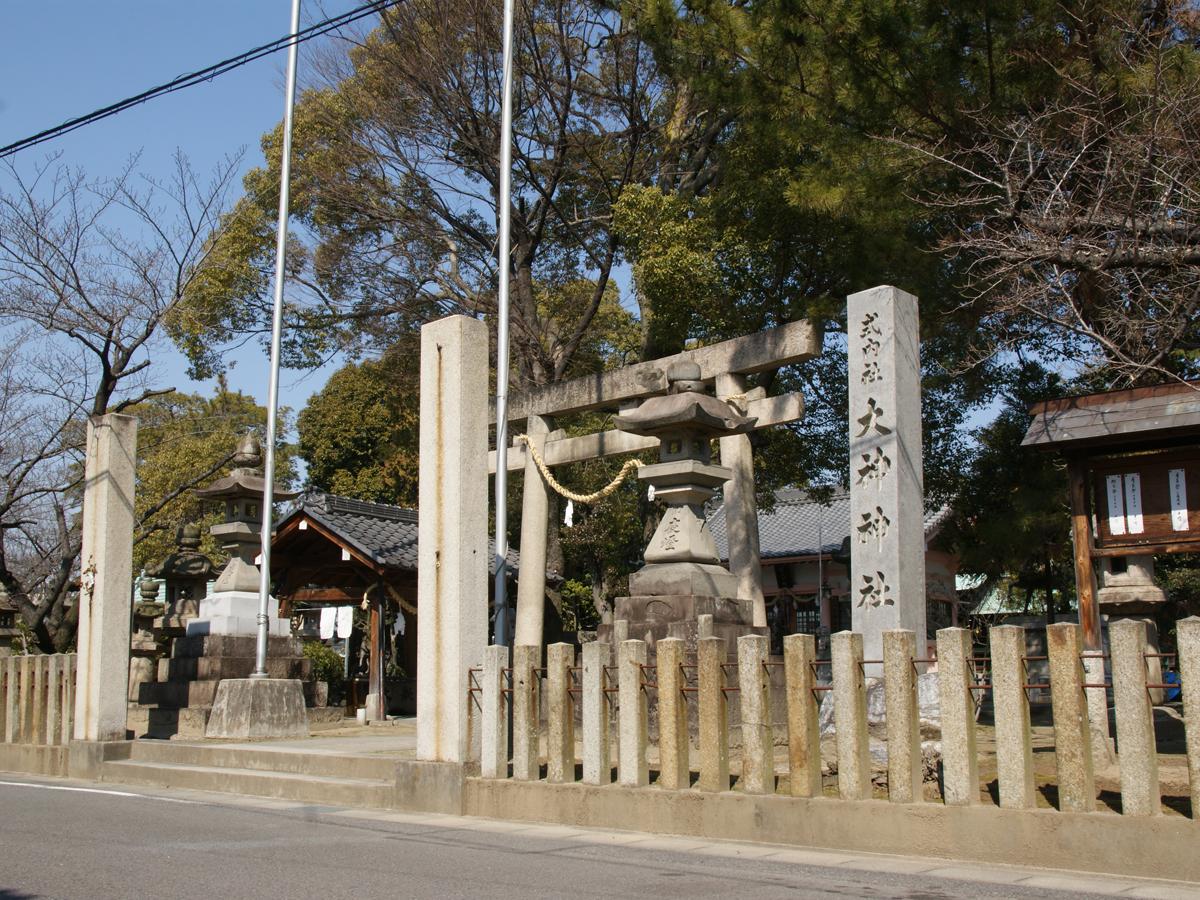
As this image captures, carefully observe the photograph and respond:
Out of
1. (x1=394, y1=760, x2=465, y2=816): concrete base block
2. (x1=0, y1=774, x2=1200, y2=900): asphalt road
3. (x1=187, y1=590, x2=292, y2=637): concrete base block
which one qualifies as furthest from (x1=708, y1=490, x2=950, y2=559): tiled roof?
(x1=0, y1=774, x2=1200, y2=900): asphalt road

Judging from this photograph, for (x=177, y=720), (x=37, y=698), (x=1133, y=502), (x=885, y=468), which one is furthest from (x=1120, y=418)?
(x=177, y=720)

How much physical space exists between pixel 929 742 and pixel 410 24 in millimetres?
16617

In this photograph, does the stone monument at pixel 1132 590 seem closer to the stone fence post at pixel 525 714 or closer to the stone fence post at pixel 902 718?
the stone fence post at pixel 902 718

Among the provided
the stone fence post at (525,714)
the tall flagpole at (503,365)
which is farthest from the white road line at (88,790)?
the tall flagpole at (503,365)

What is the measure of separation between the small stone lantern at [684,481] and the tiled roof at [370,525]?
24.6 ft

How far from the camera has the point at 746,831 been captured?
7.29 m

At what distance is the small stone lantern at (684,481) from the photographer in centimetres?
1177

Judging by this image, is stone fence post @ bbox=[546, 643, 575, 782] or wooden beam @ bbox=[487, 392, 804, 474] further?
wooden beam @ bbox=[487, 392, 804, 474]

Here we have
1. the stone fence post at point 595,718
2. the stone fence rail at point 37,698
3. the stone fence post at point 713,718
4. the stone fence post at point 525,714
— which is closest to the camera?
the stone fence post at point 713,718

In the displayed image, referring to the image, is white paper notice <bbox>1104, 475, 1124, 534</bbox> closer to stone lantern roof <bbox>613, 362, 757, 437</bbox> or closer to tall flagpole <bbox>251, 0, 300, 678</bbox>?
stone lantern roof <bbox>613, 362, 757, 437</bbox>

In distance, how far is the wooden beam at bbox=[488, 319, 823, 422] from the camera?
1289cm

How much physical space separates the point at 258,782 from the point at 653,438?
21.6 ft

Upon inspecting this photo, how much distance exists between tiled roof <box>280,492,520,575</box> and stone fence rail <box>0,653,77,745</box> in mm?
6909

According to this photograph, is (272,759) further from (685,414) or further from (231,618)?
(685,414)
